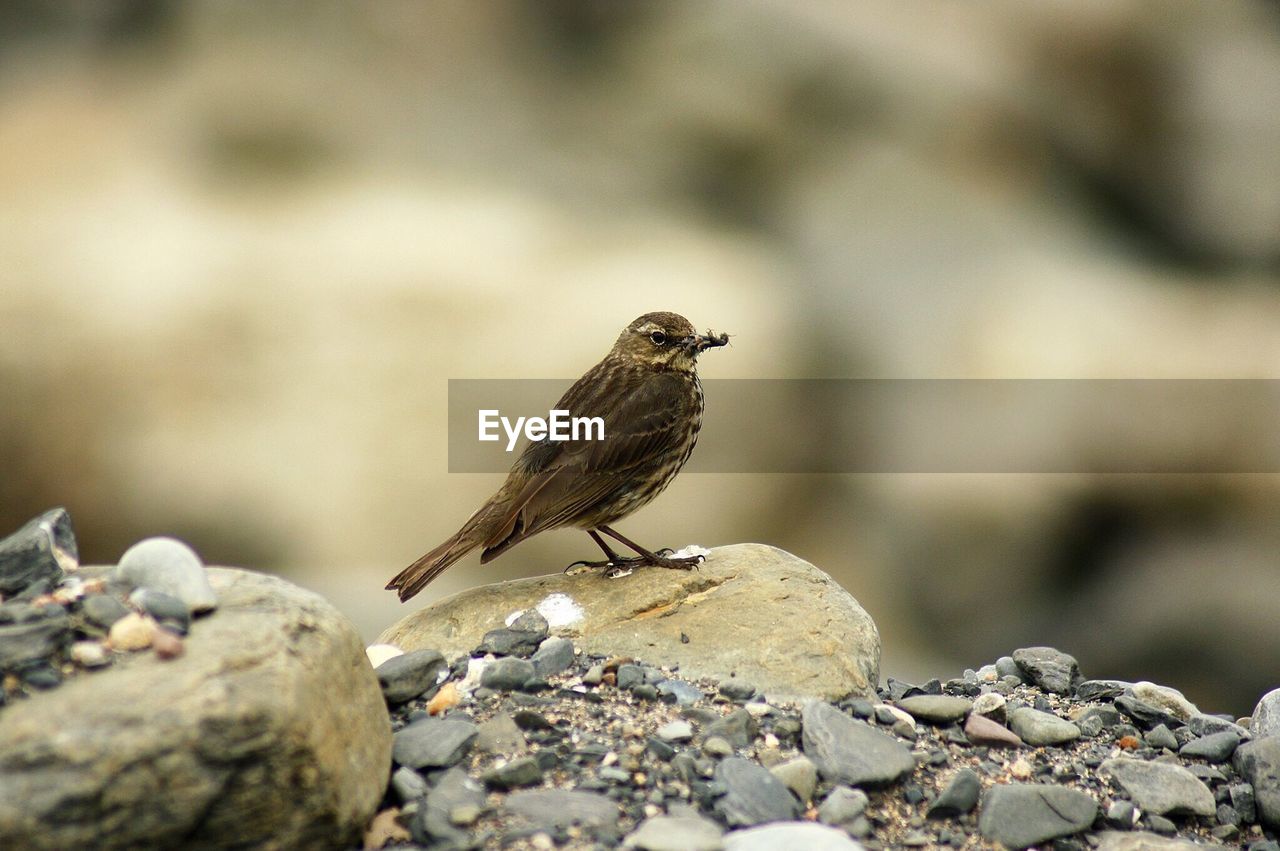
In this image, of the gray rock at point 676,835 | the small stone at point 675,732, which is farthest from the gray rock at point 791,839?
the small stone at point 675,732

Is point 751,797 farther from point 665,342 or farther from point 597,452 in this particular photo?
point 665,342

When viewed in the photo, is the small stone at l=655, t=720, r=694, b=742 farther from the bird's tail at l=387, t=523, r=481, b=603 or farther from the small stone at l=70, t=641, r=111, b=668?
the small stone at l=70, t=641, r=111, b=668

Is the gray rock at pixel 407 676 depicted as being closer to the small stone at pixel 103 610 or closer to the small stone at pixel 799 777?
the small stone at pixel 103 610

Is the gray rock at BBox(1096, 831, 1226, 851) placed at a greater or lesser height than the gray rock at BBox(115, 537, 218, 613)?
lesser

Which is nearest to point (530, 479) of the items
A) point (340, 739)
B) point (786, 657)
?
point (786, 657)

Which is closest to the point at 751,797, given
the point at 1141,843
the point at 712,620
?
the point at 1141,843

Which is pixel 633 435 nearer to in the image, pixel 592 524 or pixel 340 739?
pixel 592 524

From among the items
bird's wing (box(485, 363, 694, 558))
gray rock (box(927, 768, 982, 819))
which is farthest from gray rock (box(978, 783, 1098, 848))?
bird's wing (box(485, 363, 694, 558))
